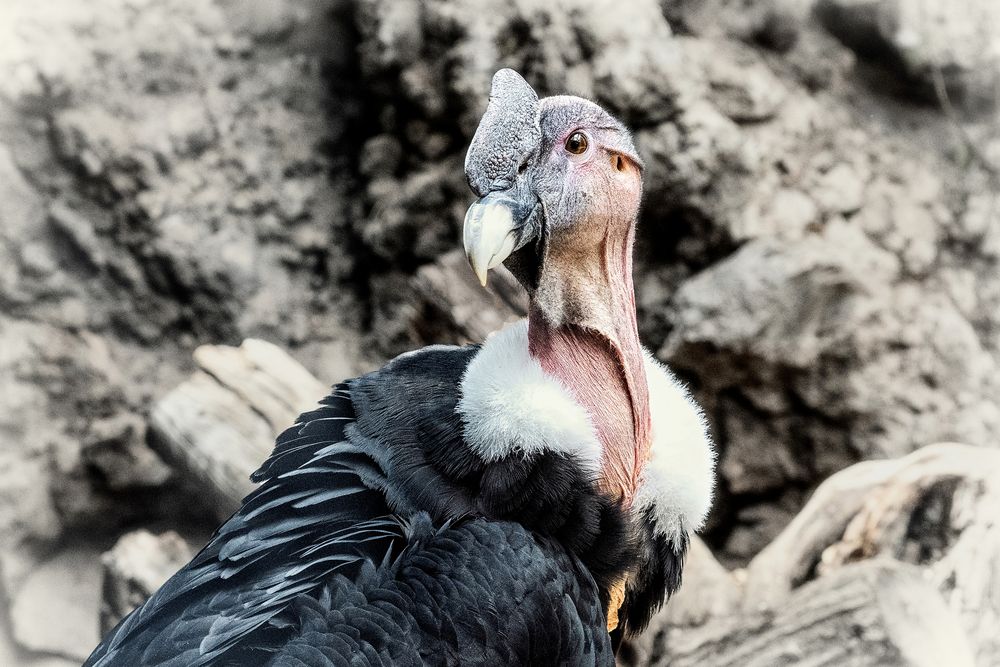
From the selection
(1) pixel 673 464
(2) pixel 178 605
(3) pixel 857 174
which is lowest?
(3) pixel 857 174

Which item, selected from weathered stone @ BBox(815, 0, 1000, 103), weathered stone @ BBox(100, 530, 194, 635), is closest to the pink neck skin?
weathered stone @ BBox(100, 530, 194, 635)

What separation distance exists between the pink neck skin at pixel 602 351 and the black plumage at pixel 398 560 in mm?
143

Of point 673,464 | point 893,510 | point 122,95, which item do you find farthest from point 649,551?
point 122,95

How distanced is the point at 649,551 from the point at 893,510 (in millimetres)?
902

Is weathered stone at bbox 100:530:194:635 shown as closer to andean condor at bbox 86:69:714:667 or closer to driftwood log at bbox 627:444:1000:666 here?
andean condor at bbox 86:69:714:667

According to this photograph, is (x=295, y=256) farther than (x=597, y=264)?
Yes

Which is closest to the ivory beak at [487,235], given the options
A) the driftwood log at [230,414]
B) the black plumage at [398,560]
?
the black plumage at [398,560]

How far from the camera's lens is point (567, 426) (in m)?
2.01

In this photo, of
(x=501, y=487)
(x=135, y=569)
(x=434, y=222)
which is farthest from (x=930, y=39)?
(x=135, y=569)

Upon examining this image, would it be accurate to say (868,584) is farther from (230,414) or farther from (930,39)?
(930,39)

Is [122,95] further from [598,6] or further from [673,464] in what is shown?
[673,464]

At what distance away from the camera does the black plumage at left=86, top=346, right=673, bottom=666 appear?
1741 millimetres

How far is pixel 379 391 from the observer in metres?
2.26

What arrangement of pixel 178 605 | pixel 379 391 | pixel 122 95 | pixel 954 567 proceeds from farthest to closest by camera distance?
pixel 122 95, pixel 954 567, pixel 379 391, pixel 178 605
